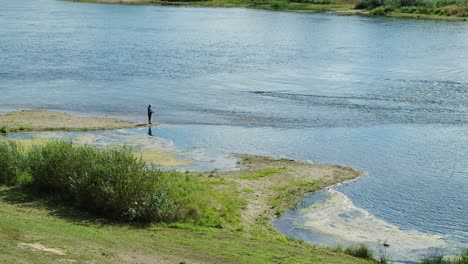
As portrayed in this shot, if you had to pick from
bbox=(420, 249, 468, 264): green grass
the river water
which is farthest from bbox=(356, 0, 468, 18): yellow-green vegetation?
bbox=(420, 249, 468, 264): green grass

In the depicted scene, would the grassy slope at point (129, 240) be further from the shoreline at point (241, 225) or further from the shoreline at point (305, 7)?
the shoreline at point (305, 7)

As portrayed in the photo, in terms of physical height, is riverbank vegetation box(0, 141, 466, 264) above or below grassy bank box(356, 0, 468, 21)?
below

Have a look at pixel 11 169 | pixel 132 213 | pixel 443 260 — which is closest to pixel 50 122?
pixel 11 169

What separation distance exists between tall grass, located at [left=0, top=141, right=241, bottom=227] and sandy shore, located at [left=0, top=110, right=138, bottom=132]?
58.4 ft

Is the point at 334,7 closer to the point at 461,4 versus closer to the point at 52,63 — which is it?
the point at 461,4

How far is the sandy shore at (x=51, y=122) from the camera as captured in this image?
180ft

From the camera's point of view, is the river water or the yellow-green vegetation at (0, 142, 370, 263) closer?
the yellow-green vegetation at (0, 142, 370, 263)

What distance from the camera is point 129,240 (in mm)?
27594

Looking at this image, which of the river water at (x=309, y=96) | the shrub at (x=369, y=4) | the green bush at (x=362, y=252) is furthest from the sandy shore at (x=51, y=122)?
the shrub at (x=369, y=4)

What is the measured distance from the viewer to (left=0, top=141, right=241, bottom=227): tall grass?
103 feet

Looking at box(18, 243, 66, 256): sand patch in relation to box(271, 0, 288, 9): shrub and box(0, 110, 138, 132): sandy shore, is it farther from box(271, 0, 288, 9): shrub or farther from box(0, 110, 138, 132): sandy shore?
box(271, 0, 288, 9): shrub

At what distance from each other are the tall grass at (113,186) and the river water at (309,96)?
438 centimetres

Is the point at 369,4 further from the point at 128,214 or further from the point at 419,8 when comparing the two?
the point at 128,214

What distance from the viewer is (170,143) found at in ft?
168
